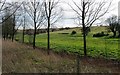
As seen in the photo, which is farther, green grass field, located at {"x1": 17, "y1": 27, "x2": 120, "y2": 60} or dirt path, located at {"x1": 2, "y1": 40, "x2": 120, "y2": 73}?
green grass field, located at {"x1": 17, "y1": 27, "x2": 120, "y2": 60}

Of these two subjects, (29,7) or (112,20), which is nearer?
(29,7)

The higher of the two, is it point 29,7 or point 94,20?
point 29,7

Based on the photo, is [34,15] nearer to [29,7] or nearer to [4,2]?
[29,7]

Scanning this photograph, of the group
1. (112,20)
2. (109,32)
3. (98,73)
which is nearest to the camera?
(98,73)

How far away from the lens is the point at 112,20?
2768 inches

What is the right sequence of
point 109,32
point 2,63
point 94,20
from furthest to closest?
point 109,32, point 94,20, point 2,63

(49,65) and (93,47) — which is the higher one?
(49,65)

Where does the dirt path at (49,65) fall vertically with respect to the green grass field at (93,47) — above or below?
above

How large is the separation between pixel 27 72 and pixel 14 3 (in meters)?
2.98

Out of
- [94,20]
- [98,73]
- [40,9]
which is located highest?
[40,9]

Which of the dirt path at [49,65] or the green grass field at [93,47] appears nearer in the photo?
the dirt path at [49,65]

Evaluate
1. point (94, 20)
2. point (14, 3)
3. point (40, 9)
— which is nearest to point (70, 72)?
point (14, 3)

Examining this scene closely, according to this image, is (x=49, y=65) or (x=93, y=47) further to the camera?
(x=93, y=47)

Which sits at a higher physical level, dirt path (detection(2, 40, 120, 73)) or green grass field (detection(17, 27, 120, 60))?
dirt path (detection(2, 40, 120, 73))
